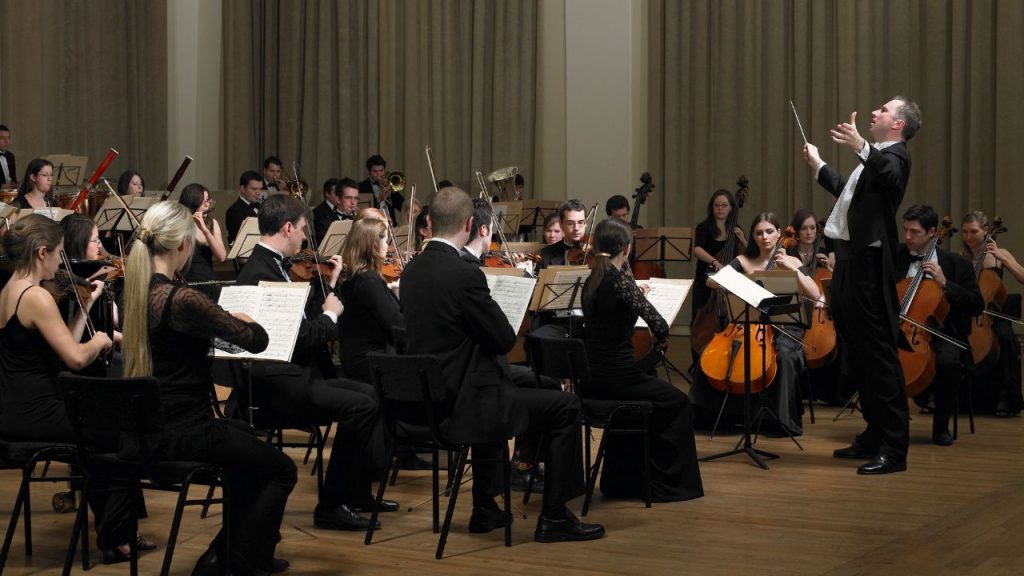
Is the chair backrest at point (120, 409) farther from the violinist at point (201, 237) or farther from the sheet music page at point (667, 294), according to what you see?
the violinist at point (201, 237)

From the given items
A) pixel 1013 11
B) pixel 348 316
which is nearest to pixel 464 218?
pixel 348 316

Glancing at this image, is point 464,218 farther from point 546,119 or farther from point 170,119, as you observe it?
point 170,119

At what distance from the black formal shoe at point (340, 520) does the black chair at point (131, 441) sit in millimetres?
990

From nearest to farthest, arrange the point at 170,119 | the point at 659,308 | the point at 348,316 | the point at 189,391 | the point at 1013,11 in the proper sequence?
1. the point at 189,391
2. the point at 348,316
3. the point at 659,308
4. the point at 1013,11
5. the point at 170,119

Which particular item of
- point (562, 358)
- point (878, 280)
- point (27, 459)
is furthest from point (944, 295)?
point (27, 459)

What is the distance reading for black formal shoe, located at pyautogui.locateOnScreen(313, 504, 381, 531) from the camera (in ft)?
14.7

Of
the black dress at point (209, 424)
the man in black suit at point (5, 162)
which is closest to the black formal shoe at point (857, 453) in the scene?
the black dress at point (209, 424)

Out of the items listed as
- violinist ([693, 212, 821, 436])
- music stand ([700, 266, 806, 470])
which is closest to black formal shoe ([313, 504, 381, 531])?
music stand ([700, 266, 806, 470])

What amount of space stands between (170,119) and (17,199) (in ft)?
18.6

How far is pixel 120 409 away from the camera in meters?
3.40

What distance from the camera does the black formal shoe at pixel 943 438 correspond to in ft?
20.2

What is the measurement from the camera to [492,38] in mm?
12492

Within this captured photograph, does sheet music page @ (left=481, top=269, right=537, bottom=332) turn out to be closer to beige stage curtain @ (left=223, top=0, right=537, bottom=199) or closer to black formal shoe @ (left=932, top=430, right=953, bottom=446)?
black formal shoe @ (left=932, top=430, right=953, bottom=446)

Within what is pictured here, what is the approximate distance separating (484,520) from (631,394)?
79 centimetres
